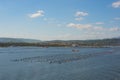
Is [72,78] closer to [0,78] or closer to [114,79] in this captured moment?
[114,79]

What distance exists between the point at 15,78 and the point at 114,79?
14.4m

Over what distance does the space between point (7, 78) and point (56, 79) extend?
24.7 feet

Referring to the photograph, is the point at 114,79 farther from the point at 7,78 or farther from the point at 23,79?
the point at 7,78

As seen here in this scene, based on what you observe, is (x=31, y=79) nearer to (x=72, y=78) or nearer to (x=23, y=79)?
(x=23, y=79)

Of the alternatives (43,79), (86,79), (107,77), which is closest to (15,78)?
(43,79)

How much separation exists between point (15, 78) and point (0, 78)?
2.19 meters

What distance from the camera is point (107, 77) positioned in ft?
122

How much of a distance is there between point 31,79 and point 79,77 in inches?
277

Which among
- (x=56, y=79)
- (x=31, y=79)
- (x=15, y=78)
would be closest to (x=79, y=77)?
(x=56, y=79)

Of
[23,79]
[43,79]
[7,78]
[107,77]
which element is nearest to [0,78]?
[7,78]

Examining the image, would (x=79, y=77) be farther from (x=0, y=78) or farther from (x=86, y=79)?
(x=0, y=78)

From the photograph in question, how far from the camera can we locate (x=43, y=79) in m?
35.2

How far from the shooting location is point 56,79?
1378 inches

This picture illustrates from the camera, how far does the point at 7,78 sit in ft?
121
